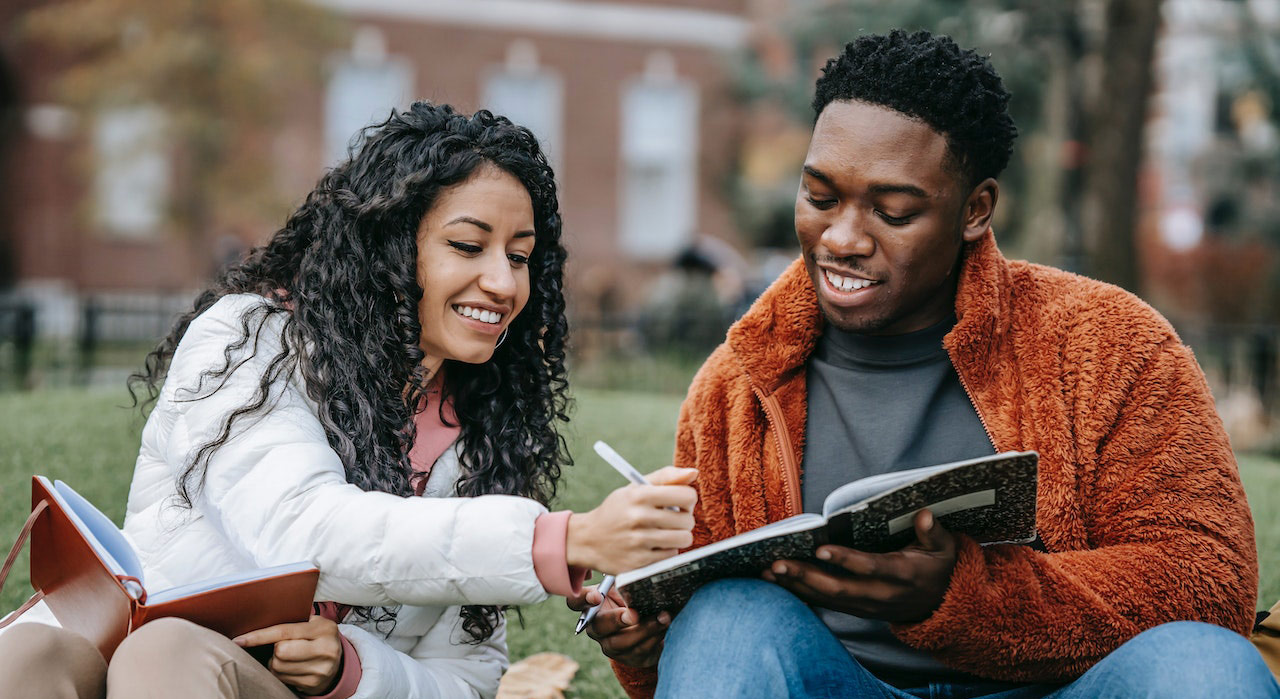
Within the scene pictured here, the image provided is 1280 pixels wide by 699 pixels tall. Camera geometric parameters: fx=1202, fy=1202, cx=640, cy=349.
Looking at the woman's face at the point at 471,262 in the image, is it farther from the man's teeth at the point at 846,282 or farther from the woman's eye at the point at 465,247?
the man's teeth at the point at 846,282

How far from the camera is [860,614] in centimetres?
206

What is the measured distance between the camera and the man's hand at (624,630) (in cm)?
221

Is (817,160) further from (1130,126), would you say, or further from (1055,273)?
(1130,126)

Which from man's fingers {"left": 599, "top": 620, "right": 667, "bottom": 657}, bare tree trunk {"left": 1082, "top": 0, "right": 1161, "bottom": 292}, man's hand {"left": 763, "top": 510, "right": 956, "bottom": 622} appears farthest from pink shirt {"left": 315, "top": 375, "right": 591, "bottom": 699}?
bare tree trunk {"left": 1082, "top": 0, "right": 1161, "bottom": 292}

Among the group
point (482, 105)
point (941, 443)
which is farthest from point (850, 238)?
point (482, 105)

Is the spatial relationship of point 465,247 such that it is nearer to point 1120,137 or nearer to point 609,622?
point 609,622

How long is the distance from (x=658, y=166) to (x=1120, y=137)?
11.9 meters

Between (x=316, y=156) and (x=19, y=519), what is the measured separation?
1488cm

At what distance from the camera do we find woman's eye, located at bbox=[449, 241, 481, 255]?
2.40 metres

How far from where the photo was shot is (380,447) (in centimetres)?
228

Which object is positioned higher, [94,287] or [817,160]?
[817,160]

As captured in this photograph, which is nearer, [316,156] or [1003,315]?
[1003,315]

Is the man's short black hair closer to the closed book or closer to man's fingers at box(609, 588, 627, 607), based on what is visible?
the closed book

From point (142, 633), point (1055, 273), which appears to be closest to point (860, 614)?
point (1055, 273)
